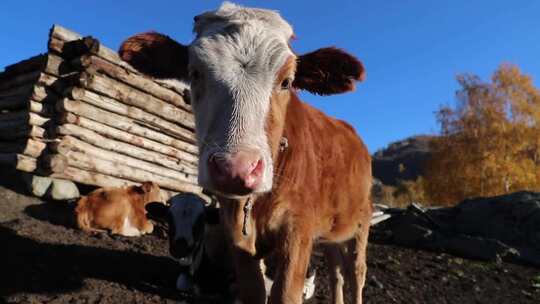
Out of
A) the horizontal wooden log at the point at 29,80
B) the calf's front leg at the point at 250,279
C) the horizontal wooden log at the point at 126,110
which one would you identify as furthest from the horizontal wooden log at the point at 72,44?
the calf's front leg at the point at 250,279

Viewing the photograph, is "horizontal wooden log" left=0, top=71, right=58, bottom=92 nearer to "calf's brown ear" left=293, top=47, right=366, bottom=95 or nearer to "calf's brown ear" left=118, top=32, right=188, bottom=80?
"calf's brown ear" left=118, top=32, right=188, bottom=80

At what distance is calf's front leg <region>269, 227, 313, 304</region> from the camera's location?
2.53 m

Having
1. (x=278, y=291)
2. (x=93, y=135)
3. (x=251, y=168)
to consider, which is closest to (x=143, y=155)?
(x=93, y=135)

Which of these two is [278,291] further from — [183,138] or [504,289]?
[183,138]

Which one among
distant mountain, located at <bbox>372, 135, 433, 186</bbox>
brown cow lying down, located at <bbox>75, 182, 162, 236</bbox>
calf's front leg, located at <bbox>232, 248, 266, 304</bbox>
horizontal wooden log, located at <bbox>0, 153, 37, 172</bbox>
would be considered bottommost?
calf's front leg, located at <bbox>232, 248, 266, 304</bbox>

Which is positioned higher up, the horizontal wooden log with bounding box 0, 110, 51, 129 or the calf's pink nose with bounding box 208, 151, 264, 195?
the horizontal wooden log with bounding box 0, 110, 51, 129

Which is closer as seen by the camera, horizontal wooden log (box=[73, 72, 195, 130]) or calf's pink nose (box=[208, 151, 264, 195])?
calf's pink nose (box=[208, 151, 264, 195])

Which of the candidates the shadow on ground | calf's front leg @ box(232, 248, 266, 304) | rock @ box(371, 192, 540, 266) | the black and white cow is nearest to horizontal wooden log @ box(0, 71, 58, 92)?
the shadow on ground

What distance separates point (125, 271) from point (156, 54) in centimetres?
277

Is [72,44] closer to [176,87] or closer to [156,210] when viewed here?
[176,87]

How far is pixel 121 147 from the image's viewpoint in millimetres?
8016

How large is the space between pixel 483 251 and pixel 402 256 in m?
1.97

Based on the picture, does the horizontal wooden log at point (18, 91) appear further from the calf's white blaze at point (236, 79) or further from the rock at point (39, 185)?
the calf's white blaze at point (236, 79)

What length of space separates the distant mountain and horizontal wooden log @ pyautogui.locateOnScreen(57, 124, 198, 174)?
6599 cm
